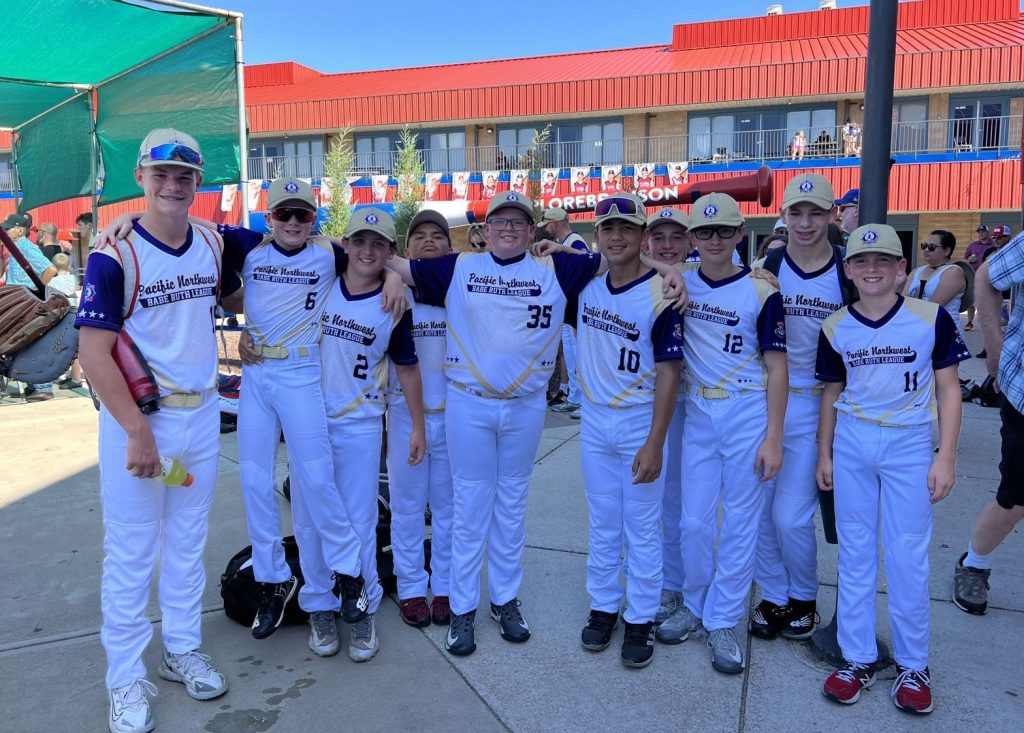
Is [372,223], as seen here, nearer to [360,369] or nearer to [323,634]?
[360,369]

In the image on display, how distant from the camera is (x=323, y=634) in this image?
3.55 metres

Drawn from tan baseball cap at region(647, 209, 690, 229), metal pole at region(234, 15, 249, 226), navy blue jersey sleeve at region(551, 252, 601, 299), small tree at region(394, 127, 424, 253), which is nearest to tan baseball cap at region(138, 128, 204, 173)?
navy blue jersey sleeve at region(551, 252, 601, 299)

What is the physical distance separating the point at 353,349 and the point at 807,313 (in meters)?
2.12

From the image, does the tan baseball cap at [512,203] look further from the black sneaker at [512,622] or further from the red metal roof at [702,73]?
the red metal roof at [702,73]

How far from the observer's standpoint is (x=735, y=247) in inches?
137

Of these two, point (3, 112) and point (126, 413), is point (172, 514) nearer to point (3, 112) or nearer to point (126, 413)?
point (126, 413)

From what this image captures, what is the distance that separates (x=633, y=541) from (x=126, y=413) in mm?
2193

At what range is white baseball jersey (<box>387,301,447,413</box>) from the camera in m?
3.85

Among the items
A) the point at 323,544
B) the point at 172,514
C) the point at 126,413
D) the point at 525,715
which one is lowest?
the point at 525,715

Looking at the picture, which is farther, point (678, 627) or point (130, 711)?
point (678, 627)

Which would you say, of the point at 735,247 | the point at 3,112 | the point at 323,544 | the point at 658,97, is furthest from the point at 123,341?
the point at 658,97

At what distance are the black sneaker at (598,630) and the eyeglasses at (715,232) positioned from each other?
181 cm

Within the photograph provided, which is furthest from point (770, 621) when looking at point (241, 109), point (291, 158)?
point (291, 158)

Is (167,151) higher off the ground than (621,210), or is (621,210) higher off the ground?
(167,151)
